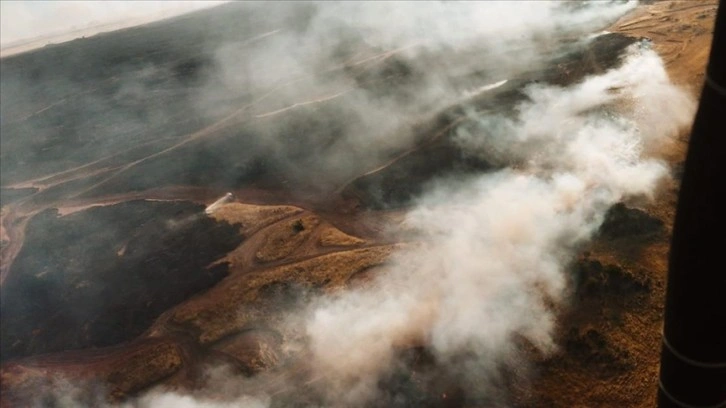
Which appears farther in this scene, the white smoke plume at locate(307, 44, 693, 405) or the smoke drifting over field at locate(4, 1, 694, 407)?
the smoke drifting over field at locate(4, 1, 694, 407)

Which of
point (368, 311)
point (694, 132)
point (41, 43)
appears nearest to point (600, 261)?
point (368, 311)

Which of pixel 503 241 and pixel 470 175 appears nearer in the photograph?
pixel 503 241

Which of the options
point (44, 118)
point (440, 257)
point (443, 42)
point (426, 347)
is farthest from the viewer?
point (44, 118)

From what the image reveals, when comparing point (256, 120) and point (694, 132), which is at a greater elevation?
point (694, 132)

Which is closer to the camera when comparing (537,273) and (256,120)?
(537,273)

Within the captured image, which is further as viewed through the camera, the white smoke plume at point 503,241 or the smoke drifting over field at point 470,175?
the smoke drifting over field at point 470,175

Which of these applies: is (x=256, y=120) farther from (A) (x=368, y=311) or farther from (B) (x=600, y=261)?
(B) (x=600, y=261)

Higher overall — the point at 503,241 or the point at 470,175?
the point at 470,175

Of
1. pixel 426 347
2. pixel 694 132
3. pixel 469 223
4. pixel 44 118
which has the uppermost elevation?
pixel 694 132
